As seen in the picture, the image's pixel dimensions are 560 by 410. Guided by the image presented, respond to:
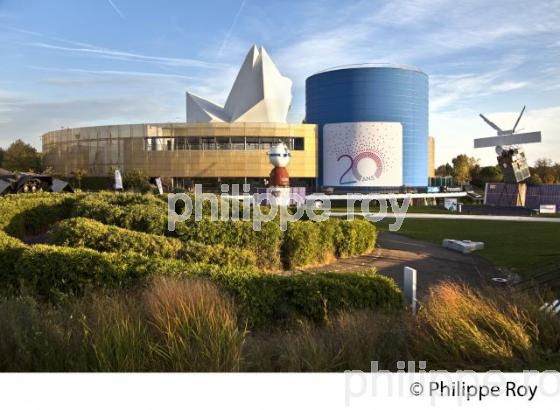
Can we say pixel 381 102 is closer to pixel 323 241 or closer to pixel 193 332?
pixel 323 241

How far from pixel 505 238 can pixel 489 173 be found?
56.7 metres

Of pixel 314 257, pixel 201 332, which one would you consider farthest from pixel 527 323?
pixel 314 257

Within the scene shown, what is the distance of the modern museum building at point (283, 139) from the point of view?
64.2m

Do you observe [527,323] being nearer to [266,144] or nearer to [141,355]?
[141,355]

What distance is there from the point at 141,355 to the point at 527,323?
165 inches

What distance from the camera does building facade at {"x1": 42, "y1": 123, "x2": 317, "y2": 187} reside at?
63875 millimetres

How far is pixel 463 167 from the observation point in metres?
87.4

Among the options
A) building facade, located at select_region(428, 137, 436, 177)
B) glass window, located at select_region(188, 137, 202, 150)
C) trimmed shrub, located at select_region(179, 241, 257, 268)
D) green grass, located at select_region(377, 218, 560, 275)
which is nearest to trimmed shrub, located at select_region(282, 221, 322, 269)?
trimmed shrub, located at select_region(179, 241, 257, 268)

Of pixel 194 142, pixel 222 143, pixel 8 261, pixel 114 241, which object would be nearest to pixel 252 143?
pixel 222 143

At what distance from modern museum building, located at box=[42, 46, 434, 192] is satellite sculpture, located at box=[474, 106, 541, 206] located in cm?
1852

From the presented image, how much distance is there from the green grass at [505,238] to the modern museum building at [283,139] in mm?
38902

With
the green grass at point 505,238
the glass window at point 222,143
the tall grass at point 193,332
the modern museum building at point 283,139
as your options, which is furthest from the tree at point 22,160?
the tall grass at point 193,332

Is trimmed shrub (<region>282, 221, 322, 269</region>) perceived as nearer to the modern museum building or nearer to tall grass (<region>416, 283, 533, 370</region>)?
tall grass (<region>416, 283, 533, 370</region>)
